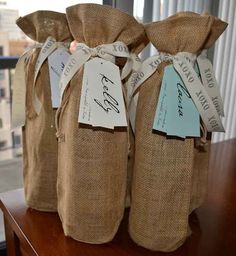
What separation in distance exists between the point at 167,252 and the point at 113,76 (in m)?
0.32

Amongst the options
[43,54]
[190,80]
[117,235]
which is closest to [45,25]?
[43,54]

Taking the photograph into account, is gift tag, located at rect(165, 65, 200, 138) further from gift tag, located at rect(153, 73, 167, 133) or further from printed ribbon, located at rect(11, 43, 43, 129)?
printed ribbon, located at rect(11, 43, 43, 129)

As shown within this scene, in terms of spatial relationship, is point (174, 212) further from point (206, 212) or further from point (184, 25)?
point (184, 25)

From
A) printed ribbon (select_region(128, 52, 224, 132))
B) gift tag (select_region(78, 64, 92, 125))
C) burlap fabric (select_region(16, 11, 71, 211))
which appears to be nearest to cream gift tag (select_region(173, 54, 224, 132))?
printed ribbon (select_region(128, 52, 224, 132))

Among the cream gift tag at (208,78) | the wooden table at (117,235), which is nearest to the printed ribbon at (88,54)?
the cream gift tag at (208,78)

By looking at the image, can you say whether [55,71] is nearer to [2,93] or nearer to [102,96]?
[102,96]

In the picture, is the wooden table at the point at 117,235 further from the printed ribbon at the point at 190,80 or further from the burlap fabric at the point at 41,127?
the printed ribbon at the point at 190,80

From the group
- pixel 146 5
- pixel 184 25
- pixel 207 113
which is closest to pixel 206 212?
pixel 207 113

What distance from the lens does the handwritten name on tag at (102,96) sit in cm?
49

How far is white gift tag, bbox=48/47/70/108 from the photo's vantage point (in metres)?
0.59

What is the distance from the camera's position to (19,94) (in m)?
0.64

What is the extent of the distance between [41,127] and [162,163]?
0.25 m

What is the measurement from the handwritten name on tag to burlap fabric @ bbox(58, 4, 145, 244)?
2 centimetres

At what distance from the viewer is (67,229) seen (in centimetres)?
56
